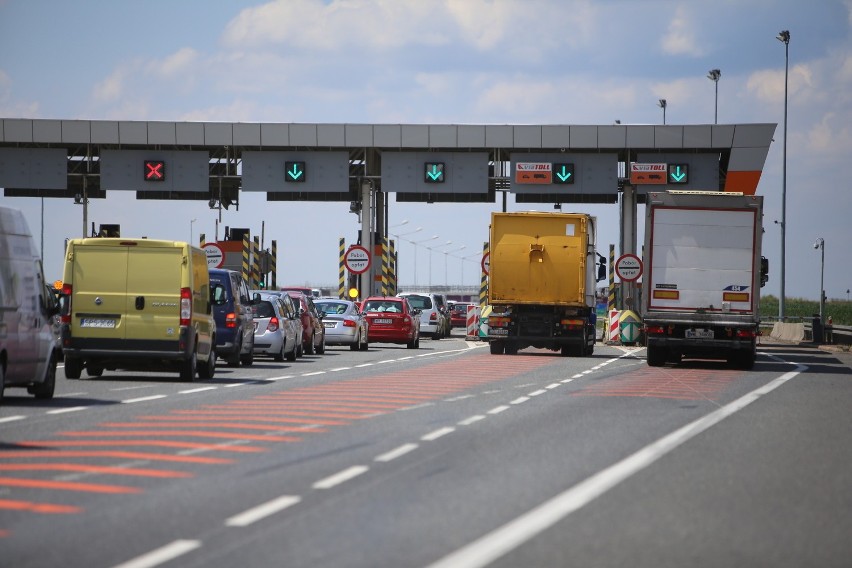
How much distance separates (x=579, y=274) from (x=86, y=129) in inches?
958

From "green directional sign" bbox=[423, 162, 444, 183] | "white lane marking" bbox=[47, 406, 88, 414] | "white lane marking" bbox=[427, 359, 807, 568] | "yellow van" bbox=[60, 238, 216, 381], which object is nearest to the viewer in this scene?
"white lane marking" bbox=[427, 359, 807, 568]

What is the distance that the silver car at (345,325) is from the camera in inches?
1711

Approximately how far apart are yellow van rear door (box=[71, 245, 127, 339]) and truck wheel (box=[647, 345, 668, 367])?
13129 mm

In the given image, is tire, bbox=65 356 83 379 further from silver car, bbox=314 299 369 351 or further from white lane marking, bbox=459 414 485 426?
silver car, bbox=314 299 369 351

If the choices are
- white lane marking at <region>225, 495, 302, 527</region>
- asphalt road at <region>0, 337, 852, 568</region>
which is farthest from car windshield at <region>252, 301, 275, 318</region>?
white lane marking at <region>225, 495, 302, 527</region>

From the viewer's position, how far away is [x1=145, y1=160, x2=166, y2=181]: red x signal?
183 feet

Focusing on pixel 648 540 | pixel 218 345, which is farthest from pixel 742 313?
pixel 648 540

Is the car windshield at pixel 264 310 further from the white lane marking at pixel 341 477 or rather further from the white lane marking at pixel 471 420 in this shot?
the white lane marking at pixel 341 477

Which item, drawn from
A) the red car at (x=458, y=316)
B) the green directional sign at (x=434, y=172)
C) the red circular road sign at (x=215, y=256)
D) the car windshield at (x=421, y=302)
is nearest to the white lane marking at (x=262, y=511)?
the red circular road sign at (x=215, y=256)

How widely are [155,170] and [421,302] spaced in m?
13.6

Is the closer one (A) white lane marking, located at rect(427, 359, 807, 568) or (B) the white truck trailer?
(A) white lane marking, located at rect(427, 359, 807, 568)

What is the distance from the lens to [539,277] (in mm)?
38000

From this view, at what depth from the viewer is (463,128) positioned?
181 ft

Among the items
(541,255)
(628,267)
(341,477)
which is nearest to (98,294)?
(341,477)
